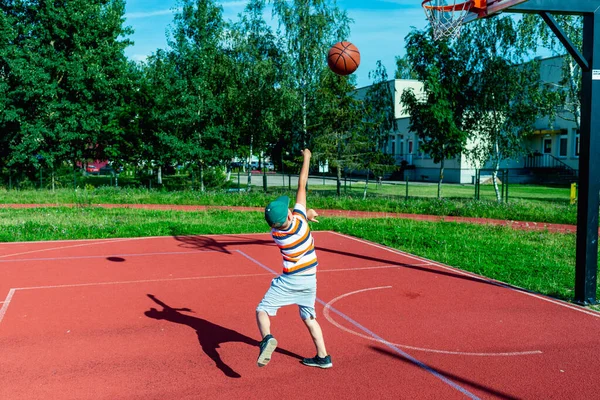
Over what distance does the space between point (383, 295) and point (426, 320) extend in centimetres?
137

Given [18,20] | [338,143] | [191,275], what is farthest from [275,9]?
[191,275]

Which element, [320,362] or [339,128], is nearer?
[320,362]

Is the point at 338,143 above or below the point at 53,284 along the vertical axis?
above

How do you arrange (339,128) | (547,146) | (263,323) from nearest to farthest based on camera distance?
(263,323)
(339,128)
(547,146)

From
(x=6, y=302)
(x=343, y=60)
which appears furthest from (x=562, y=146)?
(x=6, y=302)

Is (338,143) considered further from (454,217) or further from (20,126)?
(20,126)

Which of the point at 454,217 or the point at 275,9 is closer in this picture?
the point at 454,217

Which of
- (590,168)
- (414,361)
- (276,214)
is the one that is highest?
(590,168)

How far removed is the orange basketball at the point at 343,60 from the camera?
1190 centimetres

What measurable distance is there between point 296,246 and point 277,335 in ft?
5.68

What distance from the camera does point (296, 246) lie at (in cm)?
548

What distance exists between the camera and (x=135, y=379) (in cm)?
546

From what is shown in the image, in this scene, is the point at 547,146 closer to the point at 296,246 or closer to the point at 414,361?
the point at 414,361

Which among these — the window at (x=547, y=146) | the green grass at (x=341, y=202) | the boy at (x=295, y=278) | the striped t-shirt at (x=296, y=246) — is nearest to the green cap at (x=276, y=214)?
the boy at (x=295, y=278)
